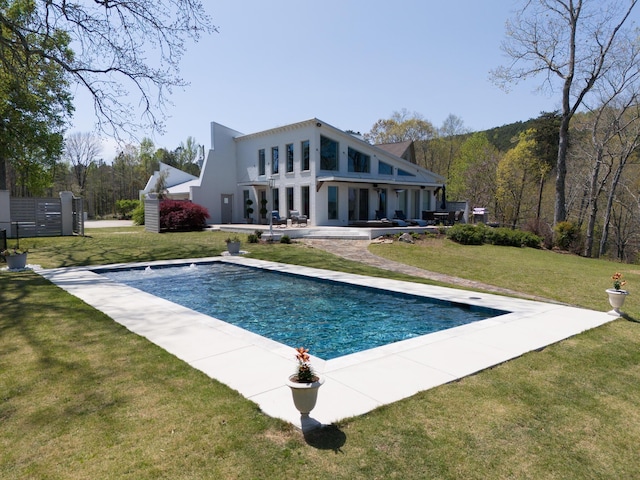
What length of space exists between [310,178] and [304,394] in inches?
887

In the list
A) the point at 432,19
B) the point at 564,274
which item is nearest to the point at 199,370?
the point at 564,274

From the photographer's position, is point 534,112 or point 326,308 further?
point 534,112

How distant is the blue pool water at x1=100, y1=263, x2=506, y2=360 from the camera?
6.84 m

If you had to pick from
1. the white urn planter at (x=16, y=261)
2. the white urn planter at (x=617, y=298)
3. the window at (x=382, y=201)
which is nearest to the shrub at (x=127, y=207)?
the window at (x=382, y=201)

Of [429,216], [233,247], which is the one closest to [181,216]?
[233,247]

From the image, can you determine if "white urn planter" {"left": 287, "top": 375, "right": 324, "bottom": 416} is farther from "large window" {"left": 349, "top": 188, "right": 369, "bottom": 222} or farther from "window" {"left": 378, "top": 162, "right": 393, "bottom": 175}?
"window" {"left": 378, "top": 162, "right": 393, "bottom": 175}

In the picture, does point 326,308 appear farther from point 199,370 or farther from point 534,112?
point 534,112

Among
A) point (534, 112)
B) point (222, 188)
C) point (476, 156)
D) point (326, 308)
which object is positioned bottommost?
point (326, 308)

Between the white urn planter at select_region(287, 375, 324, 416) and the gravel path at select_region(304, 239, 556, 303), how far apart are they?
785 cm

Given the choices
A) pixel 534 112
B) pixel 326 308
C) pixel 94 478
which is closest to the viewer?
pixel 94 478

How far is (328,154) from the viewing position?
25.7 metres

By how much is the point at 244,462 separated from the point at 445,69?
20358 mm

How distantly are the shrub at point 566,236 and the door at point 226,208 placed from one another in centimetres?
2174

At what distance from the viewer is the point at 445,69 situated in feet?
63.6
